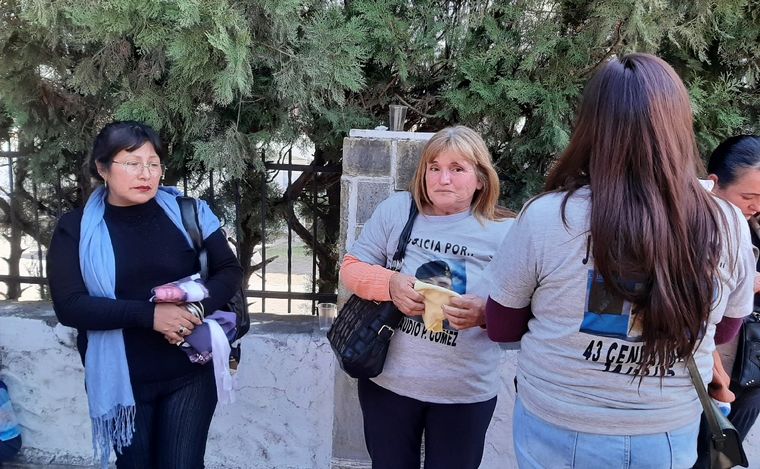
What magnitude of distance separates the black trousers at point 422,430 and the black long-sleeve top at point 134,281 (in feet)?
2.45

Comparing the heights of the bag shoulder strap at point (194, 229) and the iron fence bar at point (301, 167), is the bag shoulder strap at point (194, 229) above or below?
below

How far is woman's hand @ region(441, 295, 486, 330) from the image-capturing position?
1861 mm

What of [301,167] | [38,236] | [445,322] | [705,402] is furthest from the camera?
[38,236]

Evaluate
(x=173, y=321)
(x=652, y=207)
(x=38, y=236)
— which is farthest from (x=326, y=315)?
(x=652, y=207)

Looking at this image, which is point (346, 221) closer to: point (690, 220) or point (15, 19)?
point (690, 220)

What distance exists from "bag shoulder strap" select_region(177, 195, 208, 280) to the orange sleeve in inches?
22.0

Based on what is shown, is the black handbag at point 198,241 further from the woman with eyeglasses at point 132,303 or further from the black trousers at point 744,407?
the black trousers at point 744,407

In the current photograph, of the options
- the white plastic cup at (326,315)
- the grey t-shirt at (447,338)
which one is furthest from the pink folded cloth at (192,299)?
the white plastic cup at (326,315)

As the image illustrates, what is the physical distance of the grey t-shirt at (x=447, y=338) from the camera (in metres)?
2.05

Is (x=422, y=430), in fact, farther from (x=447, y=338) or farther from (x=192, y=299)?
(x=192, y=299)

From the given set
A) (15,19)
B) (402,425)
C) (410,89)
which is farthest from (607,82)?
(15,19)

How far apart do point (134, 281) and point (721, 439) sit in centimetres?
196

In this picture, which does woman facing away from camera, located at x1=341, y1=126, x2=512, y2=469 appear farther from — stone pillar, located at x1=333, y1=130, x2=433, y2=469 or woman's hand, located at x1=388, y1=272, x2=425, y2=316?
stone pillar, located at x1=333, y1=130, x2=433, y2=469

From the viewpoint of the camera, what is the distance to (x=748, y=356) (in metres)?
2.14
